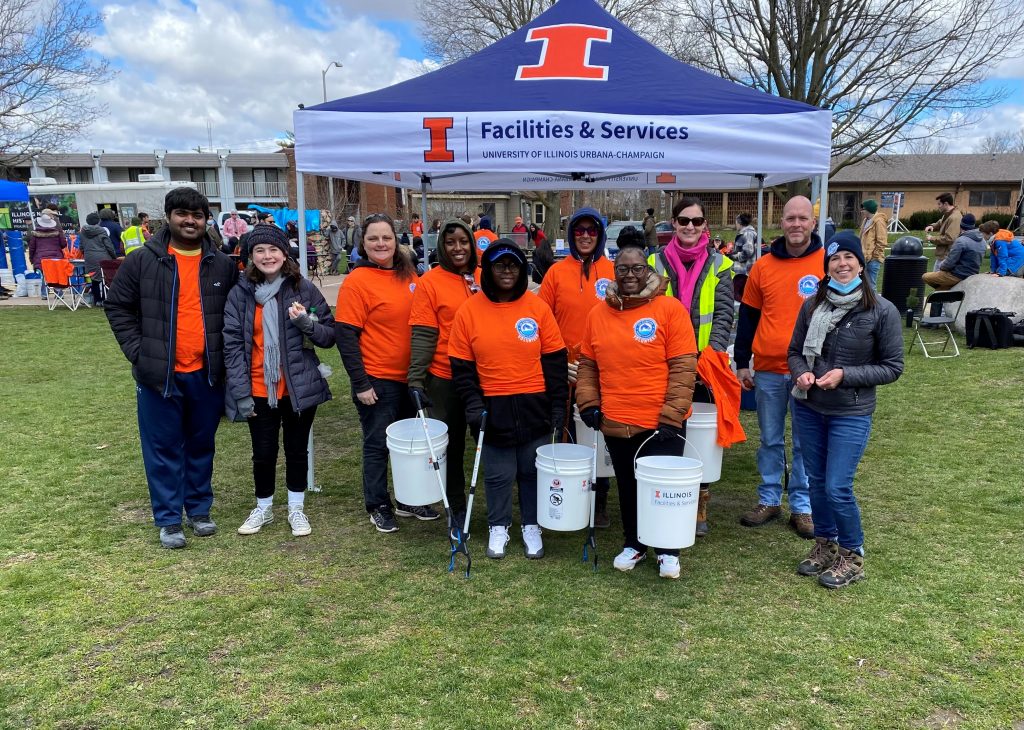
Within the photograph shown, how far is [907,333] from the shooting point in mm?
10828

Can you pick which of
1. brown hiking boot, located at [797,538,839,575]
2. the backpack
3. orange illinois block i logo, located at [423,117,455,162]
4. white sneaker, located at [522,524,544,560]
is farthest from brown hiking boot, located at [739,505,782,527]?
the backpack

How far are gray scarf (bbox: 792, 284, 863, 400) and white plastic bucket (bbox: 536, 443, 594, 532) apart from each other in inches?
47.2

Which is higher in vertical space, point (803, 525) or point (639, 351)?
point (639, 351)

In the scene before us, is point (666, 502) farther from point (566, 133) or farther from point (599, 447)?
point (566, 133)

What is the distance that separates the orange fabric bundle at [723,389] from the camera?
3938 mm

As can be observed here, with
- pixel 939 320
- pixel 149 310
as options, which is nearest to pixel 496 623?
pixel 149 310

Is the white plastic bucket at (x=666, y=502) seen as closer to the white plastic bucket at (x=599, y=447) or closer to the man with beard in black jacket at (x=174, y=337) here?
the white plastic bucket at (x=599, y=447)

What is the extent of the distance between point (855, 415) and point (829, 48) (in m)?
17.1

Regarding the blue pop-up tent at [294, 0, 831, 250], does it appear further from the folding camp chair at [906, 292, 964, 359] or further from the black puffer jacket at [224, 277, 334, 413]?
the folding camp chair at [906, 292, 964, 359]

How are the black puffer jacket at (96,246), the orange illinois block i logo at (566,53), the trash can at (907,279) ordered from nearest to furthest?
the orange illinois block i logo at (566,53)
the trash can at (907,279)
the black puffer jacket at (96,246)

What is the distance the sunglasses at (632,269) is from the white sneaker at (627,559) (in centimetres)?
154

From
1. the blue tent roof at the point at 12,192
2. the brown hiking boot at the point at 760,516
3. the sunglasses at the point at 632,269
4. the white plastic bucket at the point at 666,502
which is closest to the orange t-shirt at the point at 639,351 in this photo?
the sunglasses at the point at 632,269

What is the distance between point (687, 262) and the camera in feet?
13.3

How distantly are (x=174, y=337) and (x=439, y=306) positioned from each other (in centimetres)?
150
